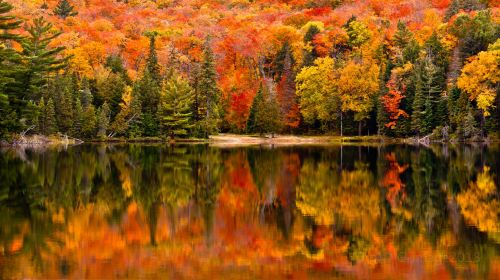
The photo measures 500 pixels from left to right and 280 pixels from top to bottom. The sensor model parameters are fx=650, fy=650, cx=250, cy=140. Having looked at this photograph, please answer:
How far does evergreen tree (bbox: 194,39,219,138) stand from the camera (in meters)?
79.8

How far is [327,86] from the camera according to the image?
3302 inches

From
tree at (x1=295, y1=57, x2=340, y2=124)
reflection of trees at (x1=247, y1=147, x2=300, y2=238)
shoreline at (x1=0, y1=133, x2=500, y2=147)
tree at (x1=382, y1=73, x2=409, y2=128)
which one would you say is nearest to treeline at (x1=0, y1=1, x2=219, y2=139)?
shoreline at (x1=0, y1=133, x2=500, y2=147)

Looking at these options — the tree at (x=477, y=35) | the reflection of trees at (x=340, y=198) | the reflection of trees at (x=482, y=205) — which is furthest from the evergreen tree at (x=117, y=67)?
the reflection of trees at (x=482, y=205)

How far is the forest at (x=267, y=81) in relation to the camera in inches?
2677

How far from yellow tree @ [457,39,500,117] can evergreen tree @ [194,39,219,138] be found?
28866 mm

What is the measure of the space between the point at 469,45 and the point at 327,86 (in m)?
18.0

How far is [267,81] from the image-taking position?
92625 millimetres

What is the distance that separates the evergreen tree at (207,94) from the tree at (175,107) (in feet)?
5.64

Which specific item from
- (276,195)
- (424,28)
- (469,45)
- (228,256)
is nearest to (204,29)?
(424,28)

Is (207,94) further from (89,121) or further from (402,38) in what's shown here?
(402,38)

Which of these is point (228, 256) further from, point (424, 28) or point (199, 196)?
point (424, 28)

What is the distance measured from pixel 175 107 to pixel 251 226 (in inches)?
2470

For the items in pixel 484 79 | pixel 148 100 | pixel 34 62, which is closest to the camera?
pixel 34 62

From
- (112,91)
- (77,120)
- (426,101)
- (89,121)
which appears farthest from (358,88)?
(77,120)
